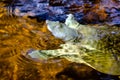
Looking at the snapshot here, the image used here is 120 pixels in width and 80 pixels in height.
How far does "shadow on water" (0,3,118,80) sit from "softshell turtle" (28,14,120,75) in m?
0.07

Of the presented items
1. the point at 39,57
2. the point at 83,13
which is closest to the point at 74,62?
the point at 39,57

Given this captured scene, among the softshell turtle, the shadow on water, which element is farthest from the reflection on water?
the softshell turtle

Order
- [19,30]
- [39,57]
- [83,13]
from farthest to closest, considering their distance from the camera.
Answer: [83,13], [19,30], [39,57]

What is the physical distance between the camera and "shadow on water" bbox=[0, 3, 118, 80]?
8.05 ft

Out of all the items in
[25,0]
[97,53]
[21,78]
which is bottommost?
[21,78]

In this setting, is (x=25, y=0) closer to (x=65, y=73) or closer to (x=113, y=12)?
(x=113, y=12)

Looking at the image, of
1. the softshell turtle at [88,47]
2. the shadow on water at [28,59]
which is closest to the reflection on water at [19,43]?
the shadow on water at [28,59]

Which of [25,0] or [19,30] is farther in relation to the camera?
[25,0]

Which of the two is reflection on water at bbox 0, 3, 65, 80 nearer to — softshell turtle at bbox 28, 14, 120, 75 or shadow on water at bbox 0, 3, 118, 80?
shadow on water at bbox 0, 3, 118, 80

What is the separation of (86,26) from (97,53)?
57 centimetres

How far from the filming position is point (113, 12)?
3.62 metres

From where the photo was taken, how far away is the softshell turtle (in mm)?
2517

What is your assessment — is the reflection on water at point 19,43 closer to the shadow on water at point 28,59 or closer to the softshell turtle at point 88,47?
the shadow on water at point 28,59

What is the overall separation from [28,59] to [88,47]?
67cm
